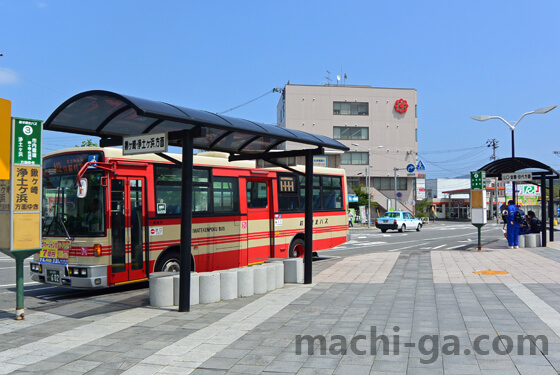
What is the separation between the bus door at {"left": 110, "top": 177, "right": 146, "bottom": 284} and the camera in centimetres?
1026

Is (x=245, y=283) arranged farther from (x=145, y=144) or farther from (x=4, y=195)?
(x=4, y=195)

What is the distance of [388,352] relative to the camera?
617cm

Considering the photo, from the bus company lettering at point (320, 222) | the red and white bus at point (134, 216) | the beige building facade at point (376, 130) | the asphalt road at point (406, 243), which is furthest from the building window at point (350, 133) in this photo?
the red and white bus at point (134, 216)

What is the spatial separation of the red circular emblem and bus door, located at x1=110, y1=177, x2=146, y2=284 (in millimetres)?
56446

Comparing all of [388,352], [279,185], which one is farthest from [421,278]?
[388,352]

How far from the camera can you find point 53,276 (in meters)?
10.2

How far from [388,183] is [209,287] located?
2247 inches

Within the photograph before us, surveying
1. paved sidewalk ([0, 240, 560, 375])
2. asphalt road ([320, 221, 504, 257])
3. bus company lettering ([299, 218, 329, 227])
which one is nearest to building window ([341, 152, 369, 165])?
asphalt road ([320, 221, 504, 257])

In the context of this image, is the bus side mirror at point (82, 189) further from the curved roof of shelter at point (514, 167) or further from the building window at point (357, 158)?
the building window at point (357, 158)

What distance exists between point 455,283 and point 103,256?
7707mm

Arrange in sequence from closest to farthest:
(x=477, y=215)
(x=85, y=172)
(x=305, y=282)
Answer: (x=85, y=172)
(x=305, y=282)
(x=477, y=215)

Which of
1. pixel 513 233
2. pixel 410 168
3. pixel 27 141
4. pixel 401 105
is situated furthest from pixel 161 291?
pixel 401 105

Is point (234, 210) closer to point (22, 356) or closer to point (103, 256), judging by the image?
point (103, 256)

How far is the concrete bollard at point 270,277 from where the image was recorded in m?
10.8
